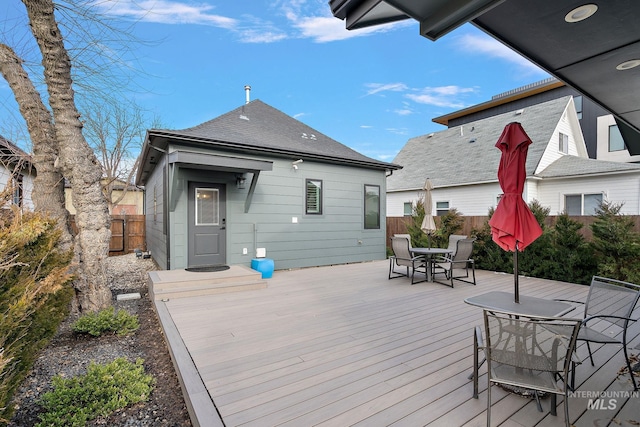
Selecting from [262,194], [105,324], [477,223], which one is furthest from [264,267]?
[477,223]

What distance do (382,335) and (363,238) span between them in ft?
19.4

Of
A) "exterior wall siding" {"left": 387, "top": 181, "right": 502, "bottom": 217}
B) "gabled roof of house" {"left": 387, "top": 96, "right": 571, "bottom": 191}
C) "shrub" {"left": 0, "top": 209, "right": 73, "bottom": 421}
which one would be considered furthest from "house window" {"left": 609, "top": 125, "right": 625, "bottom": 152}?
"shrub" {"left": 0, "top": 209, "right": 73, "bottom": 421}

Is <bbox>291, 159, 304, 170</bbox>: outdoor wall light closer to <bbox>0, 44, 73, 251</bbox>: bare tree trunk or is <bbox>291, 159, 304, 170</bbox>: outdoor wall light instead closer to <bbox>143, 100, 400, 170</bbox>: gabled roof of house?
<bbox>143, 100, 400, 170</bbox>: gabled roof of house

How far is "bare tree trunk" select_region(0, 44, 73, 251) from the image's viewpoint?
4160mm

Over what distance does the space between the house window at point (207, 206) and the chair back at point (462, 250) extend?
16.6 ft

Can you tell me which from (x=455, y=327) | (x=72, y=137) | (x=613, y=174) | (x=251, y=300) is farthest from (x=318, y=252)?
(x=613, y=174)

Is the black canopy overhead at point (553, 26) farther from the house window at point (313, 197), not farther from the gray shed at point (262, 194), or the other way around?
the house window at point (313, 197)

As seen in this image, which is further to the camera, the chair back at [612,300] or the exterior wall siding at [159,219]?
the exterior wall siding at [159,219]

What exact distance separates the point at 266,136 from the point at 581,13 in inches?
276

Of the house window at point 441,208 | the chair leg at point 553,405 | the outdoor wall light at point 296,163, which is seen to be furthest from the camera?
the house window at point 441,208

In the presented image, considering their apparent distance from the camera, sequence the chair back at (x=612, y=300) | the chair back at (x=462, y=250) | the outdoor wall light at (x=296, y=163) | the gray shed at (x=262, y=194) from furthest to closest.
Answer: the outdoor wall light at (x=296, y=163) → the gray shed at (x=262, y=194) → the chair back at (x=462, y=250) → the chair back at (x=612, y=300)

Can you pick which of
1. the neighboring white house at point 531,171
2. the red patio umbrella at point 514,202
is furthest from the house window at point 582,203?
the red patio umbrella at point 514,202

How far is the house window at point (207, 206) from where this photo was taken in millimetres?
6661

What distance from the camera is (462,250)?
5914mm
